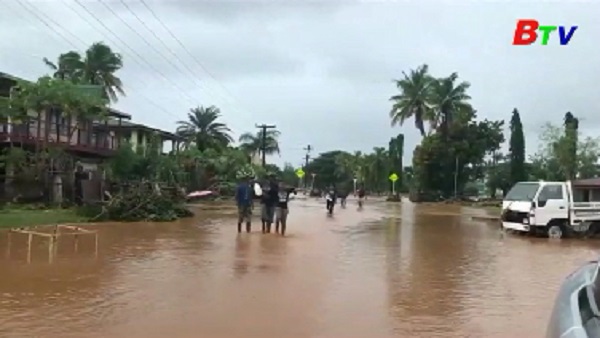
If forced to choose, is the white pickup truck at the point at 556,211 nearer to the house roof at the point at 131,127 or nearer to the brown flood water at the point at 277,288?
the brown flood water at the point at 277,288

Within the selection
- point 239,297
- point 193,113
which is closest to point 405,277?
point 239,297

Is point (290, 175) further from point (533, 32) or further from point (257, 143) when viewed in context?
point (533, 32)

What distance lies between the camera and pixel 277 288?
32.6 ft

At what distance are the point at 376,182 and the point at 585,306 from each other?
96.5 m

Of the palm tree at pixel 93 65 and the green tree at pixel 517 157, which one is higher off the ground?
the palm tree at pixel 93 65

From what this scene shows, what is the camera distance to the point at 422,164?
219 feet

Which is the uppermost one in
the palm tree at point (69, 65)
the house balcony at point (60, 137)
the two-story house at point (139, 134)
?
the palm tree at point (69, 65)

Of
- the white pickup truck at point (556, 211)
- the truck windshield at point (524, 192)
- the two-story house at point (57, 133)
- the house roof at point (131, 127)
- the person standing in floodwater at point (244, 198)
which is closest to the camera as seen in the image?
the person standing in floodwater at point (244, 198)

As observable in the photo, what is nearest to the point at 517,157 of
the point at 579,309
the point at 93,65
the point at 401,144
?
the point at 401,144

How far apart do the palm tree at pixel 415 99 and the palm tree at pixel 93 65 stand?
32128mm

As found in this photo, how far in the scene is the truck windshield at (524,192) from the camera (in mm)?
22109

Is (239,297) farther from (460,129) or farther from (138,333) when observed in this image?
(460,129)

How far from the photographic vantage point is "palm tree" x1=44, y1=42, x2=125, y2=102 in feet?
179

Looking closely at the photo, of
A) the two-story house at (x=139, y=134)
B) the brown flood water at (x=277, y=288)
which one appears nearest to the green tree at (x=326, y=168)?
the two-story house at (x=139, y=134)
